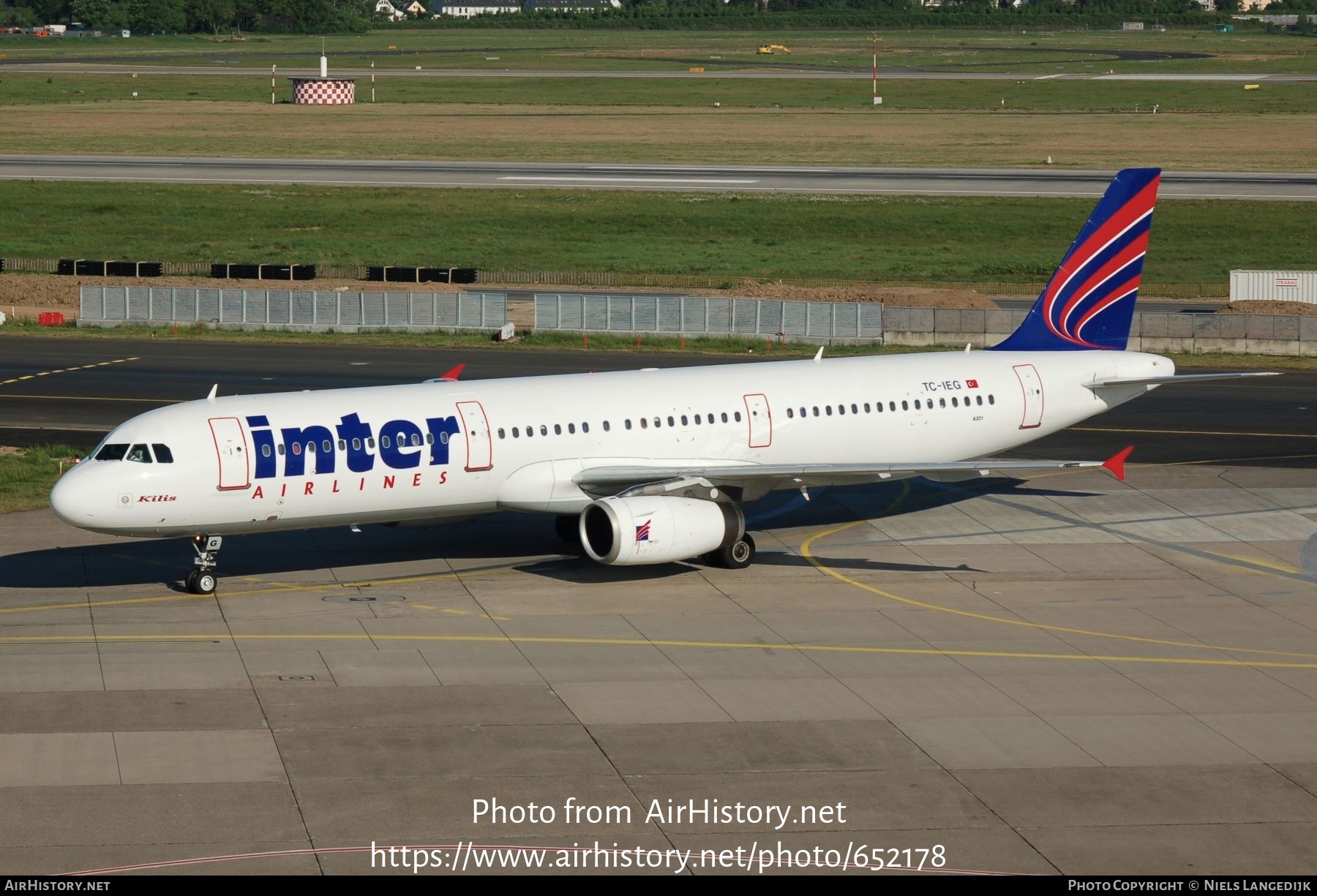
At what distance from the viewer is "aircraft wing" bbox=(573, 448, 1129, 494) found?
41.3 m

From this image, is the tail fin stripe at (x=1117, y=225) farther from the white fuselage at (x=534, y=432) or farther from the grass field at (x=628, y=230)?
the grass field at (x=628, y=230)

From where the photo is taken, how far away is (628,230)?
114750 millimetres

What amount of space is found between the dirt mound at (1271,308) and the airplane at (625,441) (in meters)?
35.6

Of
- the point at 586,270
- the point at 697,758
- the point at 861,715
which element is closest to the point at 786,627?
the point at 861,715

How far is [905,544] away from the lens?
149 ft

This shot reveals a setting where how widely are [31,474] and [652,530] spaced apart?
23019 mm

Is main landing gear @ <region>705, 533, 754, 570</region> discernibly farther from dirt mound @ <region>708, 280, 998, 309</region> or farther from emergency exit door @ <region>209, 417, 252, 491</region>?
dirt mound @ <region>708, 280, 998, 309</region>

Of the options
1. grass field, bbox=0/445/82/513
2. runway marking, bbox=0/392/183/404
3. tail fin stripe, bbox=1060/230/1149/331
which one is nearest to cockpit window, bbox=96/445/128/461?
grass field, bbox=0/445/82/513

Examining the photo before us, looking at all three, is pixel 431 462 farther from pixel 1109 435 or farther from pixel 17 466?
pixel 1109 435

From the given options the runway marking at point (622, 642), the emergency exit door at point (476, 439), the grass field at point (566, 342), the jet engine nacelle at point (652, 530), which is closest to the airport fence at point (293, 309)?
the grass field at point (566, 342)

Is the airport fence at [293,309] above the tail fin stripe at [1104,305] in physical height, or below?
below

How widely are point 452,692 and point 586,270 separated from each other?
71.6m

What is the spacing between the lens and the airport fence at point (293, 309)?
3278 inches

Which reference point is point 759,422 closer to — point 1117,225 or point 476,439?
point 476,439
